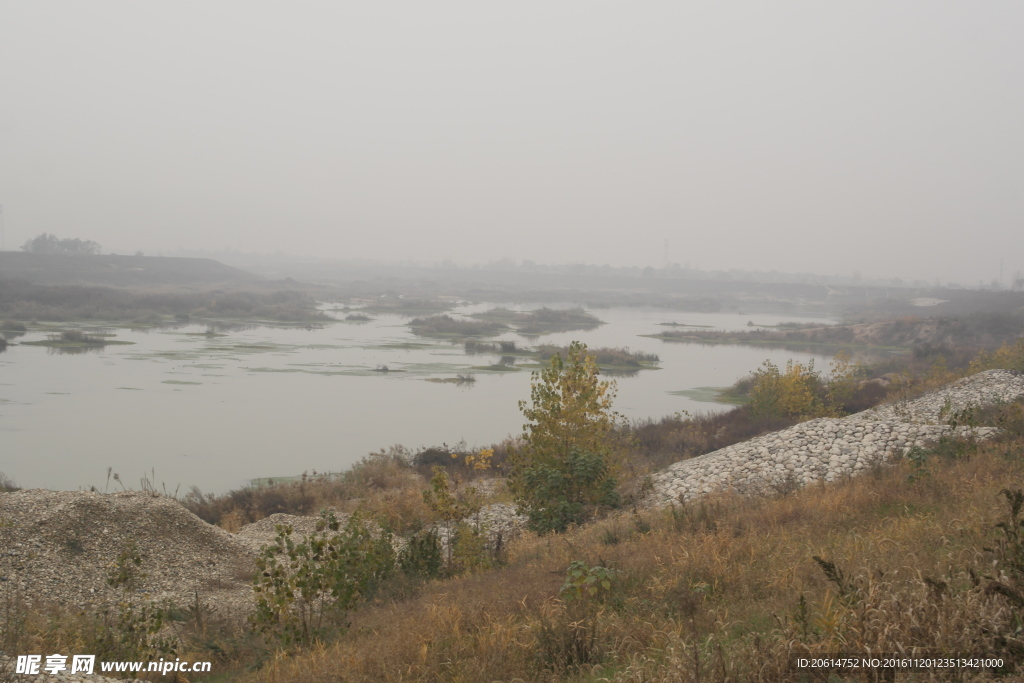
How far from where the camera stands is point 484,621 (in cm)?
519

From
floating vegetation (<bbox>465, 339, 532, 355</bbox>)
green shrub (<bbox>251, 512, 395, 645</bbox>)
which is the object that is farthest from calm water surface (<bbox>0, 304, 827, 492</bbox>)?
green shrub (<bbox>251, 512, 395, 645</bbox>)

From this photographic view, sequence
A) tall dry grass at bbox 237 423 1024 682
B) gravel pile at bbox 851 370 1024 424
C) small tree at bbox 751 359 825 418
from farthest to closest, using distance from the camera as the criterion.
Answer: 1. small tree at bbox 751 359 825 418
2. gravel pile at bbox 851 370 1024 424
3. tall dry grass at bbox 237 423 1024 682

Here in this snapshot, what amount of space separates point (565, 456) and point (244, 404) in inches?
812

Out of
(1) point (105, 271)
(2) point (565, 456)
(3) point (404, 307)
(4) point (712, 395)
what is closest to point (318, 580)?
(2) point (565, 456)

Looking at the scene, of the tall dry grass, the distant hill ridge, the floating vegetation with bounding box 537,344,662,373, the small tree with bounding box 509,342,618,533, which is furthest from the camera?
the distant hill ridge

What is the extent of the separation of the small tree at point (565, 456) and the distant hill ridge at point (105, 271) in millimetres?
90536

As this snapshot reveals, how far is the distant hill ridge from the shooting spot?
9231 centimetres

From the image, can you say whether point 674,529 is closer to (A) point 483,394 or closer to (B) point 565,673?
(B) point 565,673

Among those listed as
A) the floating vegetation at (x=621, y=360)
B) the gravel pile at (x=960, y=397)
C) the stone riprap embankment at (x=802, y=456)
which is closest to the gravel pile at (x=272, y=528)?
the stone riprap embankment at (x=802, y=456)

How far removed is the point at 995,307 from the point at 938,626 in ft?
294

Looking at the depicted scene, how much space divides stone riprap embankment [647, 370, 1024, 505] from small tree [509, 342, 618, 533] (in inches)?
48.6

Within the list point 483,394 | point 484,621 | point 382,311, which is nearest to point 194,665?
point 484,621

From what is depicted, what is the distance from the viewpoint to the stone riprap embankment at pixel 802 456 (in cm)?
1157

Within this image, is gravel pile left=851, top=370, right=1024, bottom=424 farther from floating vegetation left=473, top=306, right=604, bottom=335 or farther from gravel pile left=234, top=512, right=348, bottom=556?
floating vegetation left=473, top=306, right=604, bottom=335
